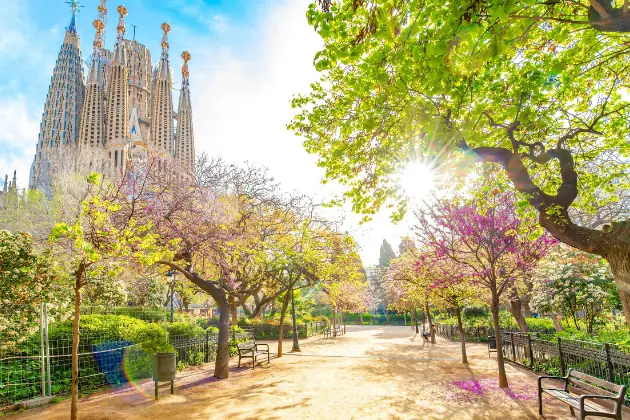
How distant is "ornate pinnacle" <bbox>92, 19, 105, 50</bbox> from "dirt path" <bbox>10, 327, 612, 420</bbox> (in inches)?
5002

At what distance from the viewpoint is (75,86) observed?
106 m

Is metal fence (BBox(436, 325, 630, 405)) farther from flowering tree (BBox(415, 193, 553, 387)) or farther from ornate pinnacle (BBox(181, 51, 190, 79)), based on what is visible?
ornate pinnacle (BBox(181, 51, 190, 79))

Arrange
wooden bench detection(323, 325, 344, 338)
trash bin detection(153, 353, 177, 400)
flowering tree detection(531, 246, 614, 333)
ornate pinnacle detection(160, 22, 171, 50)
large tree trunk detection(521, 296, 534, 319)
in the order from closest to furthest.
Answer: trash bin detection(153, 353, 177, 400) < flowering tree detection(531, 246, 614, 333) < large tree trunk detection(521, 296, 534, 319) < wooden bench detection(323, 325, 344, 338) < ornate pinnacle detection(160, 22, 171, 50)

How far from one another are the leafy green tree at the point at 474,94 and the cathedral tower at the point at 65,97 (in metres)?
114

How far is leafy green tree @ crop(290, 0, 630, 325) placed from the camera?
4.24 meters

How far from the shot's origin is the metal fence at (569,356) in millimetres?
7738

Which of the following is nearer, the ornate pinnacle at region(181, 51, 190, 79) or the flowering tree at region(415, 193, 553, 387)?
the flowering tree at region(415, 193, 553, 387)

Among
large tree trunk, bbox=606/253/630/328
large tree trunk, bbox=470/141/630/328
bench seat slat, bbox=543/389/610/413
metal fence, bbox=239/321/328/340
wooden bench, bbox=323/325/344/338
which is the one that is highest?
large tree trunk, bbox=470/141/630/328

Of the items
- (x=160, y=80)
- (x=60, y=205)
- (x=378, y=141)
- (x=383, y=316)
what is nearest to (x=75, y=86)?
(x=160, y=80)

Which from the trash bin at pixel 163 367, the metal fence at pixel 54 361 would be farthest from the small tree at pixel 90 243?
the metal fence at pixel 54 361

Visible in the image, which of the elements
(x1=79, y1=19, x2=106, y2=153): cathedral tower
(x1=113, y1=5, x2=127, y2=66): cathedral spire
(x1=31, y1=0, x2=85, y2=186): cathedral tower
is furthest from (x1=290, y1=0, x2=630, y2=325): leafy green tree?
(x1=113, y1=5, x2=127, y2=66): cathedral spire

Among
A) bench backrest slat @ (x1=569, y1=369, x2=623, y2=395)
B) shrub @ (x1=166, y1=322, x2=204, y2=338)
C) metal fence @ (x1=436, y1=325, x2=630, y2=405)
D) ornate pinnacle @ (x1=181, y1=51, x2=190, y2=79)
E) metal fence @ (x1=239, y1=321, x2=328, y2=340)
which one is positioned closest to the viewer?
bench backrest slat @ (x1=569, y1=369, x2=623, y2=395)

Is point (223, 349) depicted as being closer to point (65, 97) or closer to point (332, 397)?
point (332, 397)

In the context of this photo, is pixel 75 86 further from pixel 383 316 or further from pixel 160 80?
pixel 383 316
